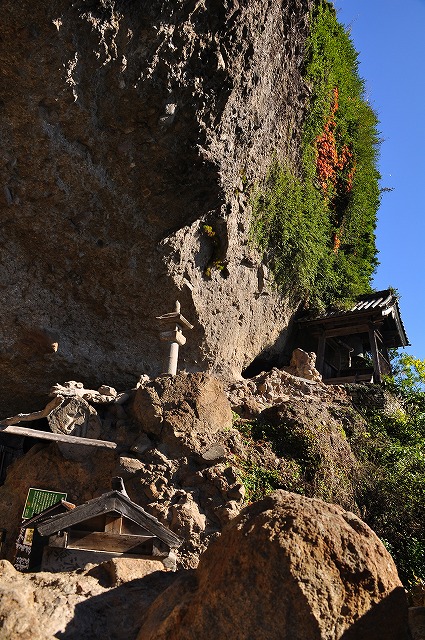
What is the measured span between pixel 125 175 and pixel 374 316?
783 centimetres

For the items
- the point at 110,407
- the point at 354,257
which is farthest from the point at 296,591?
the point at 354,257

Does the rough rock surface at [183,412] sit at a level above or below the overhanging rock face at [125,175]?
Result: below

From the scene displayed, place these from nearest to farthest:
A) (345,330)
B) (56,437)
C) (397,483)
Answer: (56,437), (397,483), (345,330)

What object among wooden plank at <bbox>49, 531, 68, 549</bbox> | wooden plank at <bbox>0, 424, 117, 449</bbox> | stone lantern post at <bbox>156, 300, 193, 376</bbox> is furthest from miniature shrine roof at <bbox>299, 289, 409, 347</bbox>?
wooden plank at <bbox>49, 531, 68, 549</bbox>

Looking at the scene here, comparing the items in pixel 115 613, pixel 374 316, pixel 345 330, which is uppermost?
pixel 374 316

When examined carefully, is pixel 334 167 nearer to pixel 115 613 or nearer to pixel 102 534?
pixel 102 534

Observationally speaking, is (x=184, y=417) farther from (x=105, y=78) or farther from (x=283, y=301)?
(x=283, y=301)

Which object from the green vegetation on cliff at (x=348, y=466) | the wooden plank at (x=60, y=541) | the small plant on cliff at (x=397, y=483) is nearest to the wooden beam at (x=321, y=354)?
the small plant on cliff at (x=397, y=483)

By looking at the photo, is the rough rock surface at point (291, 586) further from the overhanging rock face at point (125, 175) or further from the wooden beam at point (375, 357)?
the wooden beam at point (375, 357)

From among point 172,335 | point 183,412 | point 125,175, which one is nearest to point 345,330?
point 172,335

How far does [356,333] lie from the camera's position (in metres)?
16.3

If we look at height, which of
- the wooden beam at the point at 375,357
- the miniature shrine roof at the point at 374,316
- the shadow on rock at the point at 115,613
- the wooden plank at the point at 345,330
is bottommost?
the shadow on rock at the point at 115,613

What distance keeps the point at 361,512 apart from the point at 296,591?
20.8 ft

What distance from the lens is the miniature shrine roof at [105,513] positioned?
488cm
